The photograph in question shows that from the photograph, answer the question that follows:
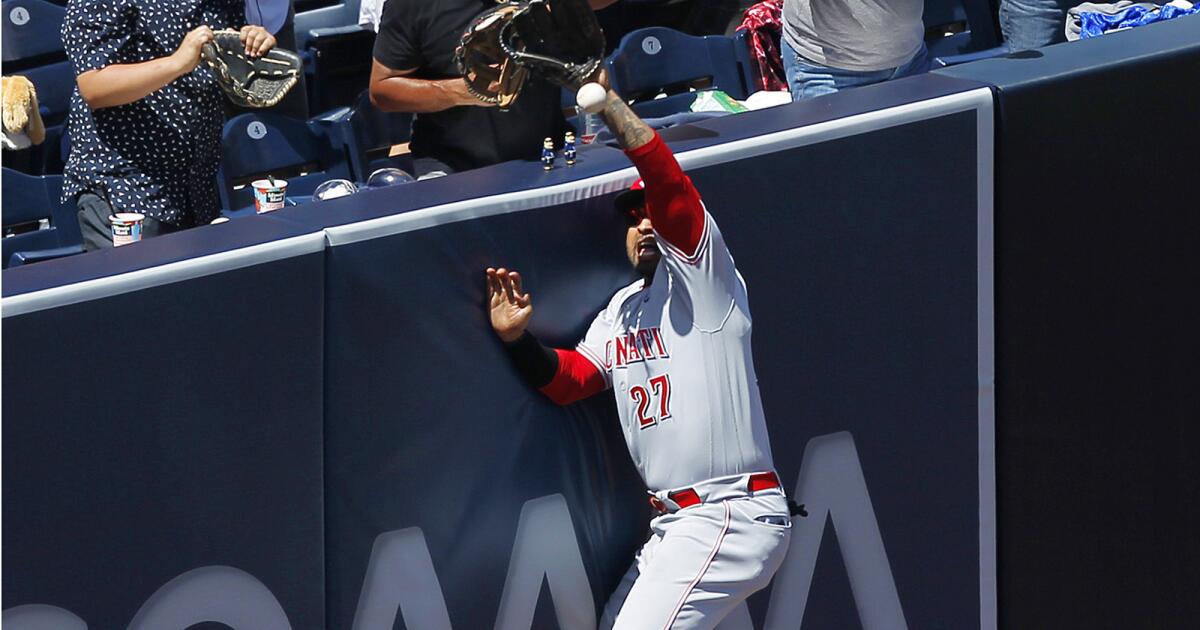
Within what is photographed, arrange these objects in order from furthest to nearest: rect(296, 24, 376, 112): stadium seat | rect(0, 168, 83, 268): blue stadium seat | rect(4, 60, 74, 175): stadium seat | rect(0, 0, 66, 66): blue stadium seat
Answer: rect(296, 24, 376, 112): stadium seat, rect(0, 0, 66, 66): blue stadium seat, rect(4, 60, 74, 175): stadium seat, rect(0, 168, 83, 268): blue stadium seat

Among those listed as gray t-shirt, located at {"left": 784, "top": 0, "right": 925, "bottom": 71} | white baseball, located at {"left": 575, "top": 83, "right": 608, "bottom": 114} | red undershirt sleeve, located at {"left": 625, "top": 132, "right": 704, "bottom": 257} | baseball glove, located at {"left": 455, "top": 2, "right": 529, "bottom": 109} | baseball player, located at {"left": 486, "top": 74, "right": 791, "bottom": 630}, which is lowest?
baseball player, located at {"left": 486, "top": 74, "right": 791, "bottom": 630}

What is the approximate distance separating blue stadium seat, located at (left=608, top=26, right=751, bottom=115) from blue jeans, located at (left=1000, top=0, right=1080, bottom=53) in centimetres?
148

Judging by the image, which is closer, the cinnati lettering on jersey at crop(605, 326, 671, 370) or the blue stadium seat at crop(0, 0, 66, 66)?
the cinnati lettering on jersey at crop(605, 326, 671, 370)

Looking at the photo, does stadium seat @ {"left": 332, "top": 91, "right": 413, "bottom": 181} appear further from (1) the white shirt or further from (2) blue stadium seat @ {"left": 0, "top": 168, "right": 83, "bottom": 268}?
(1) the white shirt

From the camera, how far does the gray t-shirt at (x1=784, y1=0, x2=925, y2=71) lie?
4.86 metres

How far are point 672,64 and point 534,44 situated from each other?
129 inches

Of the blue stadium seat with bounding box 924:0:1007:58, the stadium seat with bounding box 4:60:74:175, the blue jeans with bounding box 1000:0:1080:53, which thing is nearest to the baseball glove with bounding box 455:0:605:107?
the blue jeans with bounding box 1000:0:1080:53

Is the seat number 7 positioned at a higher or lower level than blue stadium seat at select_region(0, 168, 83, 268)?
lower

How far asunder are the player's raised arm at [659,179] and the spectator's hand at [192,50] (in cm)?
132

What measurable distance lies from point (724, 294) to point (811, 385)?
19.5 inches

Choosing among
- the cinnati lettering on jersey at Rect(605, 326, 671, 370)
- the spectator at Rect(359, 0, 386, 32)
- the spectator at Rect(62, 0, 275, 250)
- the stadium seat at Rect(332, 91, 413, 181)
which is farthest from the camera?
the spectator at Rect(359, 0, 386, 32)

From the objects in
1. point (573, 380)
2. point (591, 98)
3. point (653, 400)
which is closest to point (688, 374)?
point (653, 400)

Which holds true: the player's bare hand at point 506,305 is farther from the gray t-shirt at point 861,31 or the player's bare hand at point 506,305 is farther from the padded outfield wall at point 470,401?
the gray t-shirt at point 861,31

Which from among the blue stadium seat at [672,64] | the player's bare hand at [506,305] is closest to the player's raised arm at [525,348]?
the player's bare hand at [506,305]
